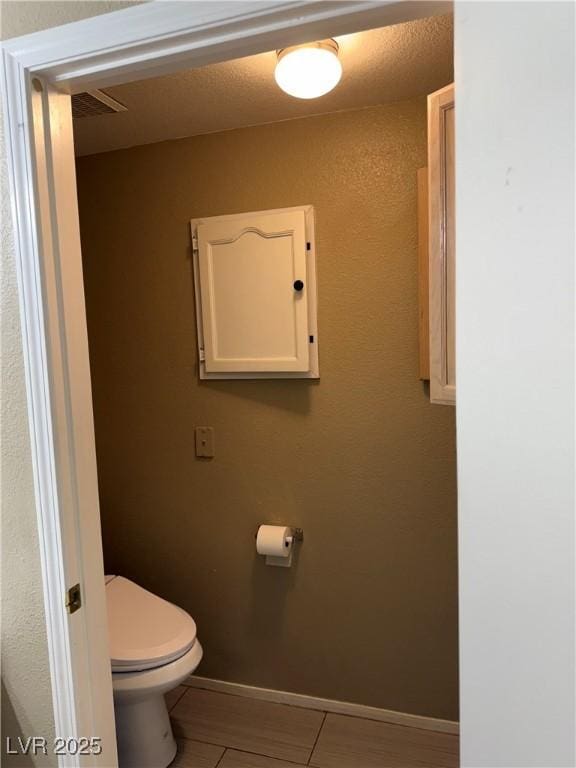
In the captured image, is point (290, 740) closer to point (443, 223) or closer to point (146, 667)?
point (146, 667)

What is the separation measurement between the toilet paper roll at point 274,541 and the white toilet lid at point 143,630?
A: 1.21ft

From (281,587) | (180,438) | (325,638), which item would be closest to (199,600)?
(281,587)

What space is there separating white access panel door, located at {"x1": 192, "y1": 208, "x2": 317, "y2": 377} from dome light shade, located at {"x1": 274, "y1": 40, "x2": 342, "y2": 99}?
0.50m

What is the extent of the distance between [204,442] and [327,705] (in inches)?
47.5

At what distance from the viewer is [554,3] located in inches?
25.9

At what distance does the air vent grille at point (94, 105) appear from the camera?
1.52 meters

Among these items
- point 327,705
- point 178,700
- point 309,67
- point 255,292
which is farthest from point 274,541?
point 309,67

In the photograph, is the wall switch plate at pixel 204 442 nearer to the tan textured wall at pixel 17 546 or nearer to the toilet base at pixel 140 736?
the toilet base at pixel 140 736

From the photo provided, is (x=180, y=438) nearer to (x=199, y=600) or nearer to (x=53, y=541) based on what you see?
(x=199, y=600)

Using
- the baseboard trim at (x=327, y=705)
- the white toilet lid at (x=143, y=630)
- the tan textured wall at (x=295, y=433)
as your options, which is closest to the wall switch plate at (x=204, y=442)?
the tan textured wall at (x=295, y=433)

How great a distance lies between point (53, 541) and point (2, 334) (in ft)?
1.44

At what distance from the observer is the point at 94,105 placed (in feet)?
5.24

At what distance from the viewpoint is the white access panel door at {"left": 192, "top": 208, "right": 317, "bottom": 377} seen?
183 cm

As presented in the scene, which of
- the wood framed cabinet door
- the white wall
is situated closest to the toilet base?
the white wall
